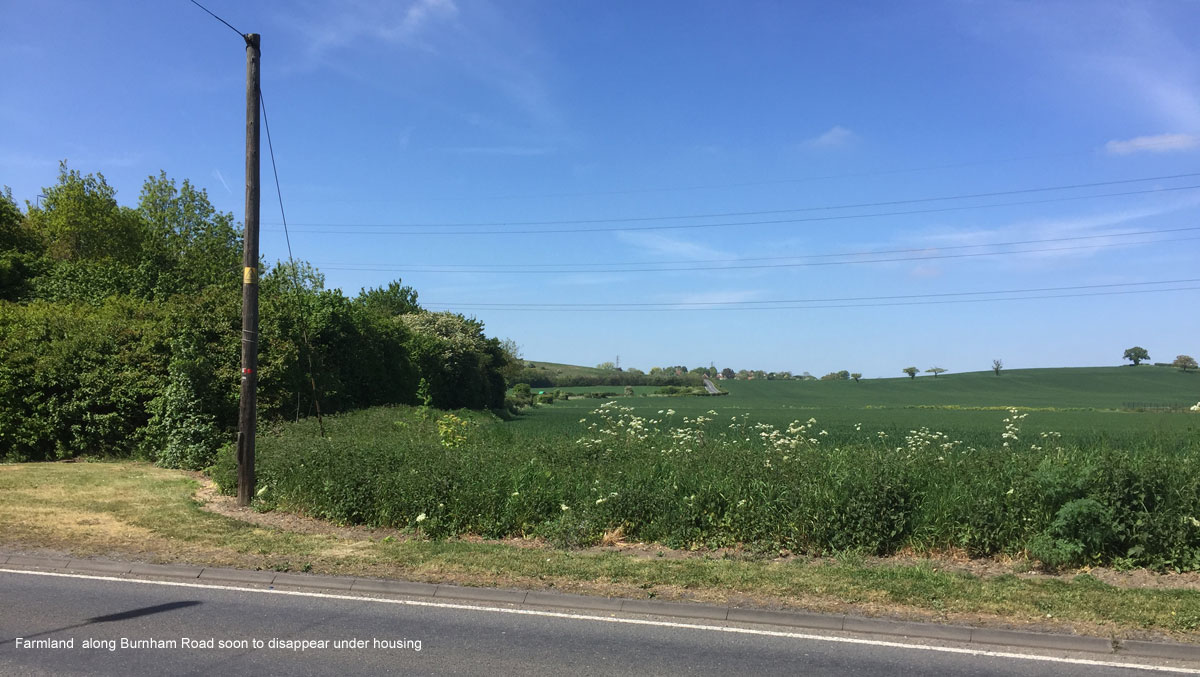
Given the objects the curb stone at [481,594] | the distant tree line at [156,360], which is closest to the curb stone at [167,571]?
the curb stone at [481,594]

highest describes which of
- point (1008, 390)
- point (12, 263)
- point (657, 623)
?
point (12, 263)

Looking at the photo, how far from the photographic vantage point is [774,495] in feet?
30.8

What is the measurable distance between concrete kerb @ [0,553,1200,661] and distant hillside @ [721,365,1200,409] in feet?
190

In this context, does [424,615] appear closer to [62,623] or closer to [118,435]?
[62,623]

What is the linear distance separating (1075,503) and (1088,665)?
299cm

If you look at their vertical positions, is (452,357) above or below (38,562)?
above

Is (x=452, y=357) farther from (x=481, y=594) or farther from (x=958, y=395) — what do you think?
(x=958, y=395)

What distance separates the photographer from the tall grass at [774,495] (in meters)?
8.25

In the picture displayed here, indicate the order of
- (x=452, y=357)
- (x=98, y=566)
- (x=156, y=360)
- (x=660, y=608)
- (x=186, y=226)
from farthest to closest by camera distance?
(x=186, y=226), (x=452, y=357), (x=156, y=360), (x=98, y=566), (x=660, y=608)

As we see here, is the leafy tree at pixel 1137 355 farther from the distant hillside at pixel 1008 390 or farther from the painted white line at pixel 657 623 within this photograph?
the painted white line at pixel 657 623

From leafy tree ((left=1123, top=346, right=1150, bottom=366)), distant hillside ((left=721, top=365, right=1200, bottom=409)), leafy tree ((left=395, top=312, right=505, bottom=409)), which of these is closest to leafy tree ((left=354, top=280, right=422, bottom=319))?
leafy tree ((left=395, top=312, right=505, bottom=409))

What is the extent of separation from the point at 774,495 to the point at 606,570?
2.46 meters

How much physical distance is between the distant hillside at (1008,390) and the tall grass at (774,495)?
179ft

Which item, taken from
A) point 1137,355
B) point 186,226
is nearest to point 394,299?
point 186,226
